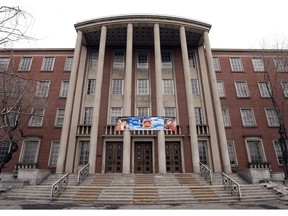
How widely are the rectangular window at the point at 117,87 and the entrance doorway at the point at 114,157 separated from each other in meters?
5.79

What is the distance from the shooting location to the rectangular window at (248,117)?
2144 cm

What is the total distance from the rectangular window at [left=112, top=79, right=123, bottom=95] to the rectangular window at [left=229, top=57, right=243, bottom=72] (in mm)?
14085

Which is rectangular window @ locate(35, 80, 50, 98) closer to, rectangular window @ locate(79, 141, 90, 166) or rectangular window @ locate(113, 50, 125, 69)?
rectangular window @ locate(79, 141, 90, 166)

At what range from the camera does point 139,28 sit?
70.9 ft

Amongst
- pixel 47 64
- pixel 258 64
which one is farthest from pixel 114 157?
pixel 258 64

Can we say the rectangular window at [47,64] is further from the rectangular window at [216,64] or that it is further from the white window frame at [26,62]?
the rectangular window at [216,64]

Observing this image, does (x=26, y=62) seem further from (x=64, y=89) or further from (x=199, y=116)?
(x=199, y=116)

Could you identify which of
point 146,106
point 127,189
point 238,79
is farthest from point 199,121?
point 127,189

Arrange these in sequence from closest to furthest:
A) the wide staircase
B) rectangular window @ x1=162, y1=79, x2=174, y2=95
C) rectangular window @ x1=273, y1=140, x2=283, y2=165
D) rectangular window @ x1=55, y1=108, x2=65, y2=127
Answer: the wide staircase
rectangular window @ x1=273, y1=140, x2=283, y2=165
rectangular window @ x1=55, y1=108, x2=65, y2=127
rectangular window @ x1=162, y1=79, x2=174, y2=95

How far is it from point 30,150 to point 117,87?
1124 centimetres

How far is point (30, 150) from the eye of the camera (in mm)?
20203

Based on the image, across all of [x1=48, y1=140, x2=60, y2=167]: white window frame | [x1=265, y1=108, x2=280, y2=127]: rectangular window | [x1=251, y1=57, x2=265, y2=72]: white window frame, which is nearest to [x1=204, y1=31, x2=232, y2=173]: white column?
[x1=265, y1=108, x2=280, y2=127]: rectangular window

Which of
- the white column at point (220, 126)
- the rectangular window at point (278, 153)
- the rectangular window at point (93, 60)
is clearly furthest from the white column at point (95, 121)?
the rectangular window at point (278, 153)

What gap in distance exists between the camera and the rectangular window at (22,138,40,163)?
65.2 feet
